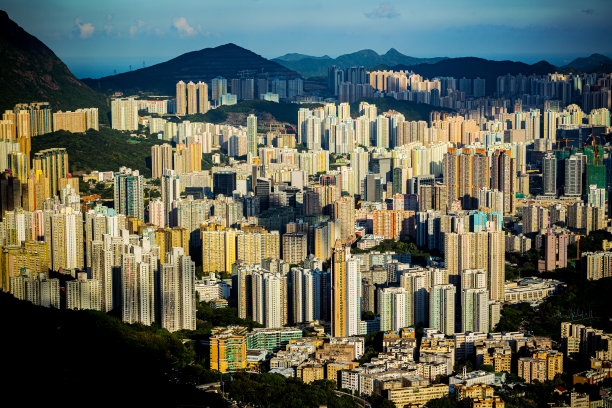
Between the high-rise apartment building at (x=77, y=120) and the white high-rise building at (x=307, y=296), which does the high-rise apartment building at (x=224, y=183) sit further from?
the white high-rise building at (x=307, y=296)

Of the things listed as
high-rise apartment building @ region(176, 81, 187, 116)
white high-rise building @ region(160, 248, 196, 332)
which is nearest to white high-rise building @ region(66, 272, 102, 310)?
white high-rise building @ region(160, 248, 196, 332)

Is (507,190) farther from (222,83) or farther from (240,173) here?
(222,83)

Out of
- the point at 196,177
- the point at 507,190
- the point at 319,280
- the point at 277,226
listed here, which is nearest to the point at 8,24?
the point at 196,177

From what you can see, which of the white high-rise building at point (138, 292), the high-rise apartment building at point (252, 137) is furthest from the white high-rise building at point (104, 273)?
the high-rise apartment building at point (252, 137)

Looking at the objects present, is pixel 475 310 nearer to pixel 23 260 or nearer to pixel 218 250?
pixel 218 250

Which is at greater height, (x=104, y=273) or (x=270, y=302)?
(x=104, y=273)

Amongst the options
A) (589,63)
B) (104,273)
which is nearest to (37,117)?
(104,273)
